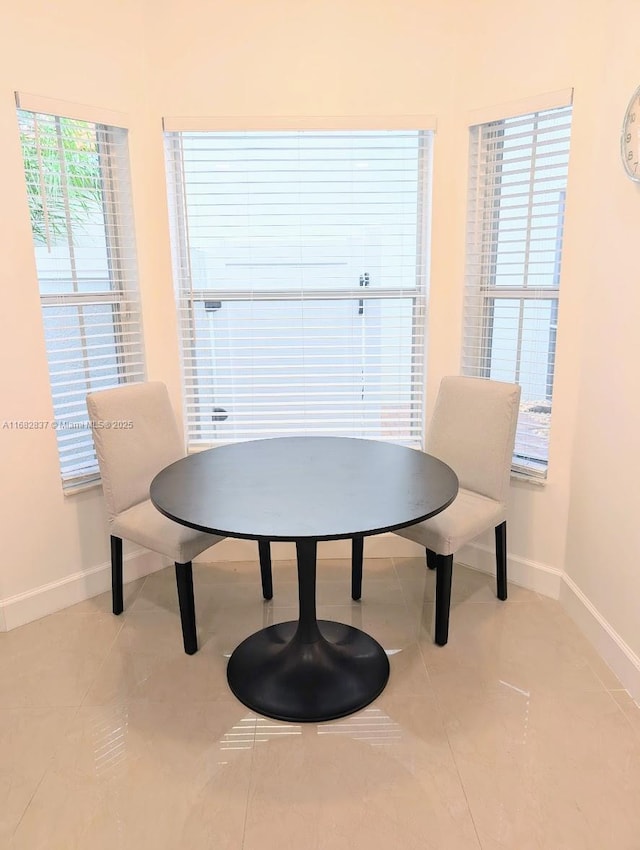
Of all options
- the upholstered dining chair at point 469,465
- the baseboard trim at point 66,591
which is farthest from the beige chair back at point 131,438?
the upholstered dining chair at point 469,465

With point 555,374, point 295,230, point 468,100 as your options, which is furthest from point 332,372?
point 468,100

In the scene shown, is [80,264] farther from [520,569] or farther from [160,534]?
[520,569]

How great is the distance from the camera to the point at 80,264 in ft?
8.75

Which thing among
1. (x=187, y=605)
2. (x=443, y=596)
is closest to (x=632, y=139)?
(x=443, y=596)

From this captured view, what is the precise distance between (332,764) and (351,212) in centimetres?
230

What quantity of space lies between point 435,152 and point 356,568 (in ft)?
6.36

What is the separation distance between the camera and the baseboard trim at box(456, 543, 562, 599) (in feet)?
8.96

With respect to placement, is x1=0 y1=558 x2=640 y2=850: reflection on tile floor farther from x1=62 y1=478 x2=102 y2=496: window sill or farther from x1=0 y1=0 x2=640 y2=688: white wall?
x1=62 y1=478 x2=102 y2=496: window sill

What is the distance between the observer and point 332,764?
182cm

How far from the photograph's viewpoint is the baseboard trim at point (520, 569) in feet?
8.96

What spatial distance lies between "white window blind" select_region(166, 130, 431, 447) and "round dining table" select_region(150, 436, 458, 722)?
56 cm

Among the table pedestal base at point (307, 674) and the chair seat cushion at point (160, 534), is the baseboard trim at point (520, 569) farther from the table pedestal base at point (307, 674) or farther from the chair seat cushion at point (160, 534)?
the chair seat cushion at point (160, 534)

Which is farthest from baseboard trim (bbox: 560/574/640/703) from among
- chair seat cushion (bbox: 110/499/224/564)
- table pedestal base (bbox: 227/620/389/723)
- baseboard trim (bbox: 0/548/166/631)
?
baseboard trim (bbox: 0/548/166/631)

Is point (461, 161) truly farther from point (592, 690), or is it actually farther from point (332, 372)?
point (592, 690)
